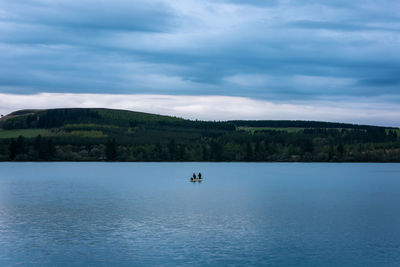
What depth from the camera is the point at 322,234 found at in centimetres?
4259

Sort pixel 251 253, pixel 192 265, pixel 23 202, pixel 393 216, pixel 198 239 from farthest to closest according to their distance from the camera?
pixel 23 202 → pixel 393 216 → pixel 198 239 → pixel 251 253 → pixel 192 265

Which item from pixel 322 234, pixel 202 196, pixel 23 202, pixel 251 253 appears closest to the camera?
pixel 251 253

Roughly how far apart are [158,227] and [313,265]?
17.2 m

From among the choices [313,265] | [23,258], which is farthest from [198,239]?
[23,258]

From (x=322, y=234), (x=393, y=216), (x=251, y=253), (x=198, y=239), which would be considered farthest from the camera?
(x=393, y=216)

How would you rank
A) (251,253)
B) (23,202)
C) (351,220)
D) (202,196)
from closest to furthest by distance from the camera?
(251,253) → (351,220) → (23,202) → (202,196)

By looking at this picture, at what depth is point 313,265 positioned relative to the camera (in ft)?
105

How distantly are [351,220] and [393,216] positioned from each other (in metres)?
6.69

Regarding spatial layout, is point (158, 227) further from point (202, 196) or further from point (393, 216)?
point (202, 196)

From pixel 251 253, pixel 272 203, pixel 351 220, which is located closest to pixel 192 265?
pixel 251 253

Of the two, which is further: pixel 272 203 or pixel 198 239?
pixel 272 203

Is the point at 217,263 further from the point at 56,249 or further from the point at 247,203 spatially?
the point at 247,203

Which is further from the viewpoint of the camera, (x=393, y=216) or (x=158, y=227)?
(x=393, y=216)

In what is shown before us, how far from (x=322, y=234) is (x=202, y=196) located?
35.6 metres
